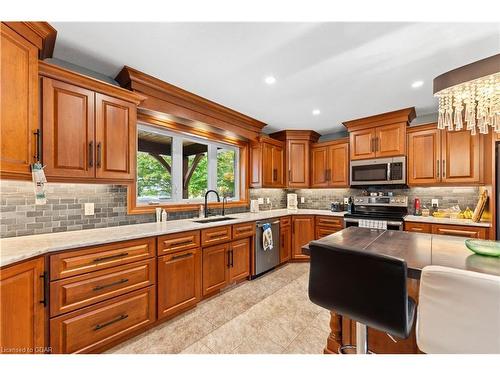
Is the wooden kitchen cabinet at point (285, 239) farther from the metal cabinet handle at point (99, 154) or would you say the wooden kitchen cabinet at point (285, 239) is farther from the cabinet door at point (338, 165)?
the metal cabinet handle at point (99, 154)

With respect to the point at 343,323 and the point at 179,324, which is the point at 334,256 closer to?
the point at 343,323

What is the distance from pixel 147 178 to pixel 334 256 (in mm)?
2334

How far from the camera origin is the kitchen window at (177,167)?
Answer: 8.48ft

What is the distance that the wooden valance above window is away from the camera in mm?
2139

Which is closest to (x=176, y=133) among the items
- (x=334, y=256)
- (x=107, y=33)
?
(x=107, y=33)

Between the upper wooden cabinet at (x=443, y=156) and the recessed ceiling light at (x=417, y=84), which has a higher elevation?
the recessed ceiling light at (x=417, y=84)

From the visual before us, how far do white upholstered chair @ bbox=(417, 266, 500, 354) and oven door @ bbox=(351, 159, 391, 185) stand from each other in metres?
2.87

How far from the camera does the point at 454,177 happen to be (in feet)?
9.47

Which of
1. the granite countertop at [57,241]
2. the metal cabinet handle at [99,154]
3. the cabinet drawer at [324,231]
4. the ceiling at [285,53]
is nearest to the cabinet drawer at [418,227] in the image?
the cabinet drawer at [324,231]

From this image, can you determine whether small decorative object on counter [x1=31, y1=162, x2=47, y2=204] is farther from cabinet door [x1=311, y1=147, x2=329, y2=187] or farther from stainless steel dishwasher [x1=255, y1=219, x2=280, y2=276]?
cabinet door [x1=311, y1=147, x2=329, y2=187]

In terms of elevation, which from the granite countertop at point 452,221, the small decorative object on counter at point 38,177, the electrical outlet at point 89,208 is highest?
the small decorative object on counter at point 38,177

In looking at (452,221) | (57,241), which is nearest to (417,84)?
(452,221)

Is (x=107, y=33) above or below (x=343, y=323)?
above

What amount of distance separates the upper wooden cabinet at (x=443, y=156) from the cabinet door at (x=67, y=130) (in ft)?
13.3
